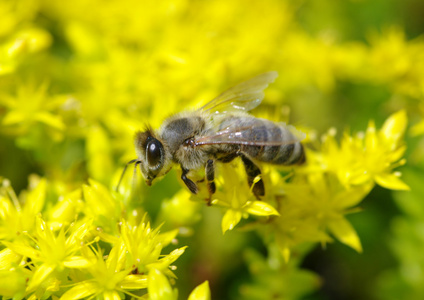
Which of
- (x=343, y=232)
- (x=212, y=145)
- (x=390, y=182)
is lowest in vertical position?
(x=343, y=232)

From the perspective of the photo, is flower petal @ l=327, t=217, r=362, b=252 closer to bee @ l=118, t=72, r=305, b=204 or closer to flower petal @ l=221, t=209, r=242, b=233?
bee @ l=118, t=72, r=305, b=204

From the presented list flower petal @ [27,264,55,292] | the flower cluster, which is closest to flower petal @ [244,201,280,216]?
the flower cluster

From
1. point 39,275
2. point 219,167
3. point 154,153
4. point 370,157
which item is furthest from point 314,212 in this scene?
point 39,275

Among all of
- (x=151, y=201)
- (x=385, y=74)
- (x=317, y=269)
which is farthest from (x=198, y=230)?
(x=385, y=74)

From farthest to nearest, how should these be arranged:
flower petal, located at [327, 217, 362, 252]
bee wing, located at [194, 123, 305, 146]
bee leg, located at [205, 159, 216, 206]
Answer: flower petal, located at [327, 217, 362, 252]
bee leg, located at [205, 159, 216, 206]
bee wing, located at [194, 123, 305, 146]

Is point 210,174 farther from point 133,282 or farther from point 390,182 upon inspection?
point 390,182
